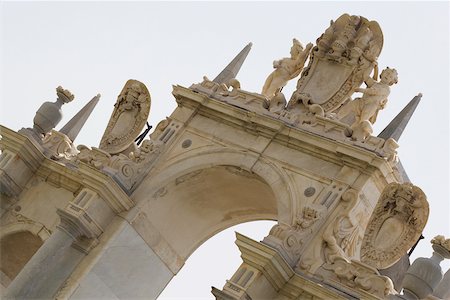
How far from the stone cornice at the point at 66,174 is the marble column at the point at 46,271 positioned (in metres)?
1.08

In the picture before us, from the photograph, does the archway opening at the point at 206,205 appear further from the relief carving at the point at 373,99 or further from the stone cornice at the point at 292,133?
the relief carving at the point at 373,99

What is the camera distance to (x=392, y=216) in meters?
29.0

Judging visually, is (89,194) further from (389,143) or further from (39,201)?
(389,143)

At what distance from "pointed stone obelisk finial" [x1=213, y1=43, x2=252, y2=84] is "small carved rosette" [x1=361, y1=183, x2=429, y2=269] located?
5.10m

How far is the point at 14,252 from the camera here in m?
33.5

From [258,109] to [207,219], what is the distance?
3090mm

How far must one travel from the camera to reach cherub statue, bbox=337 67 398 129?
101 feet

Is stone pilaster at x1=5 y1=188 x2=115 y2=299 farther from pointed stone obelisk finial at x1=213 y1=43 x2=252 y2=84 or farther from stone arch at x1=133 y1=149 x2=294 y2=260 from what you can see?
pointed stone obelisk finial at x1=213 y1=43 x2=252 y2=84

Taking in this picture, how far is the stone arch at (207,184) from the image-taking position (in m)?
30.3

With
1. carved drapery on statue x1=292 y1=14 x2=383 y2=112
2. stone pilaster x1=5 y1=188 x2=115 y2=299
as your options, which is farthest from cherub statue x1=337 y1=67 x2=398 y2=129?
stone pilaster x1=5 y1=188 x2=115 y2=299

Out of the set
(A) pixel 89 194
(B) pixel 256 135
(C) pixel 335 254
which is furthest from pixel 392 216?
(A) pixel 89 194

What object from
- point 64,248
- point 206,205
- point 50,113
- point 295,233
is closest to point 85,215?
point 64,248

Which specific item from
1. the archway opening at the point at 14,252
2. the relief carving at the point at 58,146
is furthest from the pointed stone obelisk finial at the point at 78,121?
the archway opening at the point at 14,252

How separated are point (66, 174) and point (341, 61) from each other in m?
5.84
